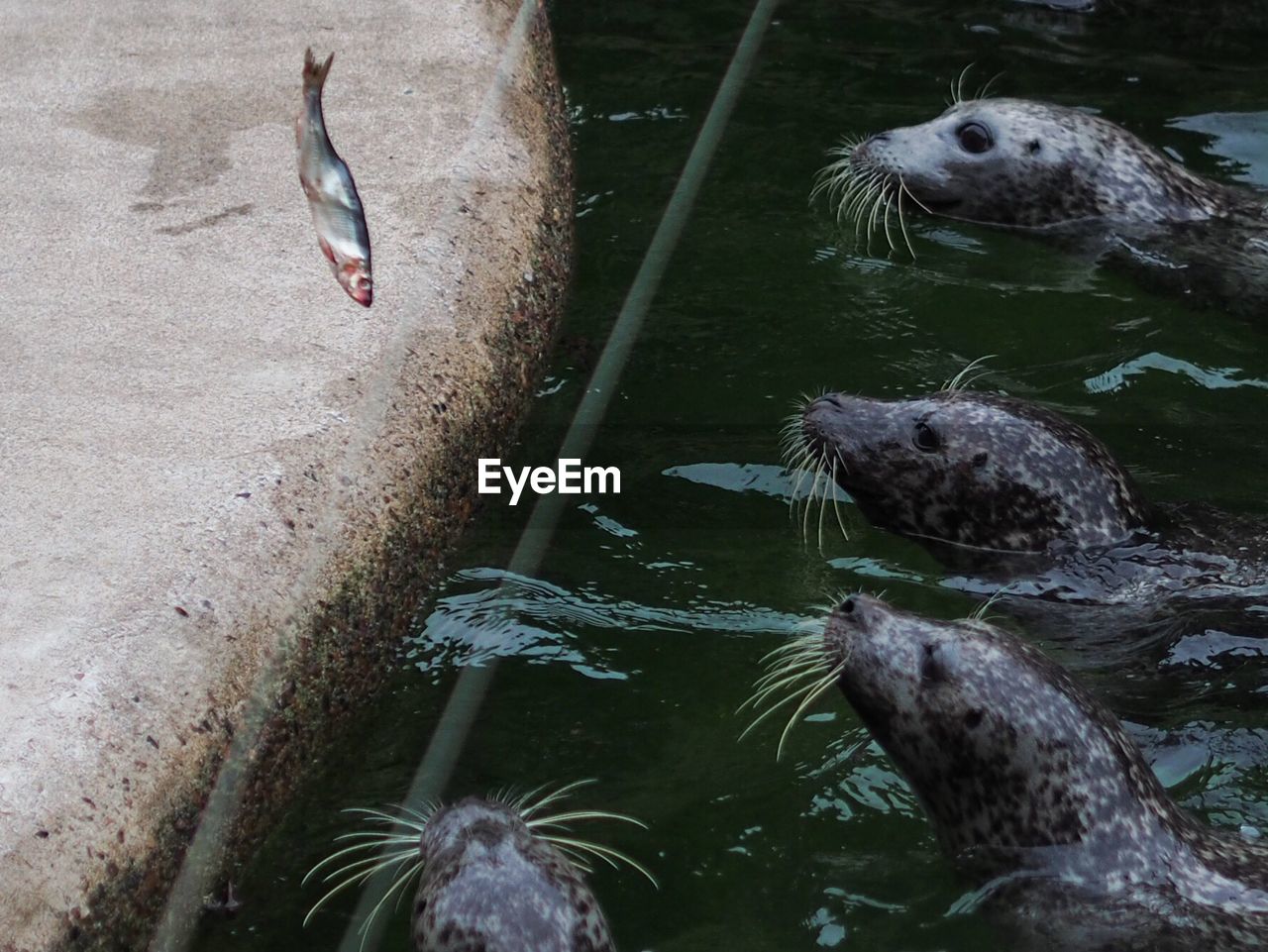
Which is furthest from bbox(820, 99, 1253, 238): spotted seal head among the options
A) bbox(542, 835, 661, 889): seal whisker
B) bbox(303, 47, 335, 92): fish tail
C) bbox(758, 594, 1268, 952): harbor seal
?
bbox(303, 47, 335, 92): fish tail

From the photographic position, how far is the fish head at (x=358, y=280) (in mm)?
3695

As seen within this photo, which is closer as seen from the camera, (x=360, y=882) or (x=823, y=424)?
(x=360, y=882)

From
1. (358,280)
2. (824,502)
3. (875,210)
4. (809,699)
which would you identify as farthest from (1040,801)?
(875,210)

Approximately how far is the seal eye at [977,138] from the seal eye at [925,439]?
2272 millimetres

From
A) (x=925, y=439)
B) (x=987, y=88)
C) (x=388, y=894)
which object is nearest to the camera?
(x=388, y=894)

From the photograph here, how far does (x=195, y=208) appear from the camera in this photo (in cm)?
618

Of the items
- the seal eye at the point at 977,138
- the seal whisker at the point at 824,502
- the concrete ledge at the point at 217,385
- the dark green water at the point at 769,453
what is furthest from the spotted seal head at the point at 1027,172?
the seal whisker at the point at 824,502

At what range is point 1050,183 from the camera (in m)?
7.55

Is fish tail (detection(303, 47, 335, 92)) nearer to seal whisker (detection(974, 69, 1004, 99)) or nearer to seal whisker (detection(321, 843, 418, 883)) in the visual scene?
seal whisker (detection(321, 843, 418, 883))

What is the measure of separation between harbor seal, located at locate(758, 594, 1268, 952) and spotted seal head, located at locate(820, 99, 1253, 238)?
10.7ft

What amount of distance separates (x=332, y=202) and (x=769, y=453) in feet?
8.32

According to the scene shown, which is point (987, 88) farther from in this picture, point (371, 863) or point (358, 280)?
point (358, 280)

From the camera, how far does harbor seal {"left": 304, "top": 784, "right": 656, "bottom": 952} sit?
146 inches

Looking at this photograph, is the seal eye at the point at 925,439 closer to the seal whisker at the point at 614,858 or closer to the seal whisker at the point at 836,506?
the seal whisker at the point at 836,506
